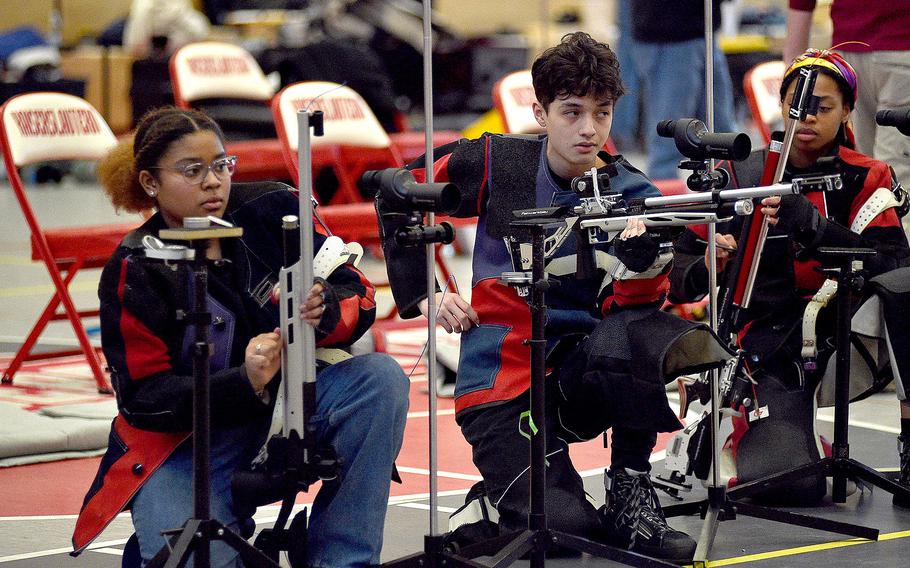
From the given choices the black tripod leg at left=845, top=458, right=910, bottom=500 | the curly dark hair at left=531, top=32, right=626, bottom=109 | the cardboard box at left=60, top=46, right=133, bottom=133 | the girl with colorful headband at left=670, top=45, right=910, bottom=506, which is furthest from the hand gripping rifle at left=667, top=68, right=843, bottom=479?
the cardboard box at left=60, top=46, right=133, bottom=133

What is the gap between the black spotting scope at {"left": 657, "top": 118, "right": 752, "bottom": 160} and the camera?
333 cm

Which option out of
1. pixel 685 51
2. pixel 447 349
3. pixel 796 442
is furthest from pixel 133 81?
pixel 796 442

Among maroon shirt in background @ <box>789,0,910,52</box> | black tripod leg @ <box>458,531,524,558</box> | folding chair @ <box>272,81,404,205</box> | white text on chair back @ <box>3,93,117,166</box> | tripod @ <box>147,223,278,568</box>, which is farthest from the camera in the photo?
folding chair @ <box>272,81,404,205</box>

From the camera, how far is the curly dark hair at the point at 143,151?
3.48 metres

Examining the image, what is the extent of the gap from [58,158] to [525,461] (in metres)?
2.95

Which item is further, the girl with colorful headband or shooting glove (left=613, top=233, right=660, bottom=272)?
the girl with colorful headband

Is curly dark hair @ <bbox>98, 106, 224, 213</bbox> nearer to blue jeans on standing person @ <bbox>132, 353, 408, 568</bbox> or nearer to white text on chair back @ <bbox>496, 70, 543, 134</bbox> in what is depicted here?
blue jeans on standing person @ <bbox>132, 353, 408, 568</bbox>

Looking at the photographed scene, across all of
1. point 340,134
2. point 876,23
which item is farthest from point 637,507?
point 340,134

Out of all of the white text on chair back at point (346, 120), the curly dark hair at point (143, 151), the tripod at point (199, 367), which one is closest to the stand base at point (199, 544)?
the tripod at point (199, 367)

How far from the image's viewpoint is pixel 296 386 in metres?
3.16

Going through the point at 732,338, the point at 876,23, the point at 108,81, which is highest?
the point at 876,23

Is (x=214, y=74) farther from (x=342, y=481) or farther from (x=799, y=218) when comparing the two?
(x=342, y=481)

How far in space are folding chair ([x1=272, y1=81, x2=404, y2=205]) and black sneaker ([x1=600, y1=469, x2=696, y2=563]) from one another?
7.80 ft

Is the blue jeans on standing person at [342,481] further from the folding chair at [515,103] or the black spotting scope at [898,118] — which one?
the folding chair at [515,103]
